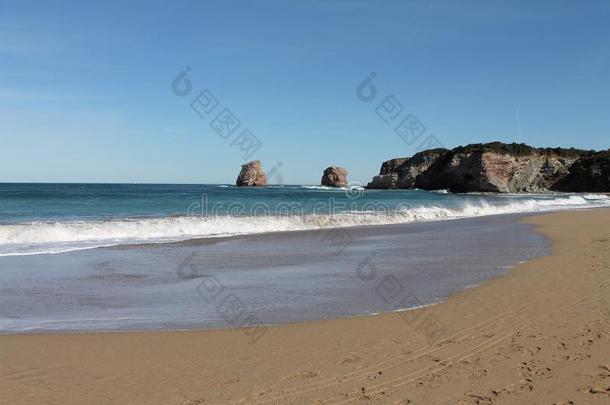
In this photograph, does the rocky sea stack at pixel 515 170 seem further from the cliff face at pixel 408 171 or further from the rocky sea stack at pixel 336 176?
the rocky sea stack at pixel 336 176

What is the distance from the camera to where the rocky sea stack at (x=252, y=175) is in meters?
120

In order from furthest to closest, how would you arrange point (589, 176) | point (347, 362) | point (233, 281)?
point (589, 176), point (233, 281), point (347, 362)

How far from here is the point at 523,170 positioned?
84.1 metres

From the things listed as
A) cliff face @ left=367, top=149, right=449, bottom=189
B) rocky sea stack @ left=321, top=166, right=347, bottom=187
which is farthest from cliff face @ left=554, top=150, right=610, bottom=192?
rocky sea stack @ left=321, top=166, right=347, bottom=187

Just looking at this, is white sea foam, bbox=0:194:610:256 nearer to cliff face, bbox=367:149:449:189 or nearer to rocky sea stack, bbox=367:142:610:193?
rocky sea stack, bbox=367:142:610:193

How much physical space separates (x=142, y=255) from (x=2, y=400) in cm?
951

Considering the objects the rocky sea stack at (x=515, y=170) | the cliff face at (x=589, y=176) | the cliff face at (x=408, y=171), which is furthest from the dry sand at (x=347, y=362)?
the cliff face at (x=408, y=171)

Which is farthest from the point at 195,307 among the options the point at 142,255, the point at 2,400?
the point at 142,255

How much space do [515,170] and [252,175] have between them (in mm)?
59160

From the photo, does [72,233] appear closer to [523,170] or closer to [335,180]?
[523,170]

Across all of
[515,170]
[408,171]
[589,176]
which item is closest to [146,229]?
[515,170]

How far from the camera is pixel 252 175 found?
4700 inches

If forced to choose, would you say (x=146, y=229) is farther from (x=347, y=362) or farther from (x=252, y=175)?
(x=252, y=175)

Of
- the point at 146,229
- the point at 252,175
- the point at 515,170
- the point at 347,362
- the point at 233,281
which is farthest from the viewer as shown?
the point at 252,175
